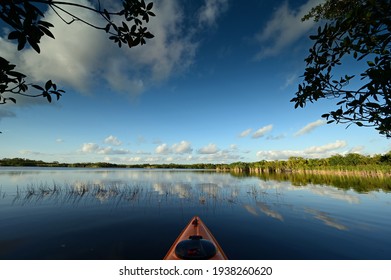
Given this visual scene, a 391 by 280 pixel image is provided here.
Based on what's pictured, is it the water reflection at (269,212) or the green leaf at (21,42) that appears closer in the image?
the green leaf at (21,42)

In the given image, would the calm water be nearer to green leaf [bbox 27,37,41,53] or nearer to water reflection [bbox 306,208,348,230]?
water reflection [bbox 306,208,348,230]

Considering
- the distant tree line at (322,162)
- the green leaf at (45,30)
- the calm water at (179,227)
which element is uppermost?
the distant tree line at (322,162)

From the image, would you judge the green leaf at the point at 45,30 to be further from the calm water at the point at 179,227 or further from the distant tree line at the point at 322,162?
the distant tree line at the point at 322,162

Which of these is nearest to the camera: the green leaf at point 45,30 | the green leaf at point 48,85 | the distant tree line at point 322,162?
the green leaf at point 45,30

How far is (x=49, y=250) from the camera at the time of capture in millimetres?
7723

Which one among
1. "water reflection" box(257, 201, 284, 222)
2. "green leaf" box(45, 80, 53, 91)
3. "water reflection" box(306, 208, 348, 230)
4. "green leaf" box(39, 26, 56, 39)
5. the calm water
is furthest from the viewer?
"water reflection" box(257, 201, 284, 222)

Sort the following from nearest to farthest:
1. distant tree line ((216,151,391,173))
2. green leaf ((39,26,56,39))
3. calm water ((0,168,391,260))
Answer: green leaf ((39,26,56,39)) < calm water ((0,168,391,260)) < distant tree line ((216,151,391,173))

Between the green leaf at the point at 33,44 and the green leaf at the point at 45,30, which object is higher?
the green leaf at the point at 45,30

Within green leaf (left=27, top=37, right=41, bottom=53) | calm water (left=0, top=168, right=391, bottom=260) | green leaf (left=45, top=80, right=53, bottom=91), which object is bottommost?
calm water (left=0, top=168, right=391, bottom=260)

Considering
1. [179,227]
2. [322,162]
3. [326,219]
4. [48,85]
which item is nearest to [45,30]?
[48,85]

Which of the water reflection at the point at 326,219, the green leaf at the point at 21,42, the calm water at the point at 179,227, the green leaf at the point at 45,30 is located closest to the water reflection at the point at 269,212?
the calm water at the point at 179,227

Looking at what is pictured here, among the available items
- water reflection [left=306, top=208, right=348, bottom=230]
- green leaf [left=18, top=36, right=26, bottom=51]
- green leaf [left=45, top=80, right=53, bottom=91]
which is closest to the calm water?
water reflection [left=306, top=208, right=348, bottom=230]

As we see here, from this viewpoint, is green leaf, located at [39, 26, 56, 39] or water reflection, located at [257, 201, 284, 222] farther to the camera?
water reflection, located at [257, 201, 284, 222]
